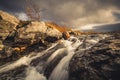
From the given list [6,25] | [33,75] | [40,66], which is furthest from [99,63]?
[6,25]

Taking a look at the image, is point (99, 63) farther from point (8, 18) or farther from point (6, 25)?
point (8, 18)

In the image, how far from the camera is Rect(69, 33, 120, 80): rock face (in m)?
14.4

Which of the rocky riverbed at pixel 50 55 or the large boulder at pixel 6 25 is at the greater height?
the large boulder at pixel 6 25

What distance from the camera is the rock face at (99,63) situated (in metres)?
14.4

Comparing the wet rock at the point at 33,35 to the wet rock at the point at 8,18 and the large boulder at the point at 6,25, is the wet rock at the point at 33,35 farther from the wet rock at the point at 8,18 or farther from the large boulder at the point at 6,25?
the wet rock at the point at 8,18

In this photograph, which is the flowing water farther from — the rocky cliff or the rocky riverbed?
the rocky cliff

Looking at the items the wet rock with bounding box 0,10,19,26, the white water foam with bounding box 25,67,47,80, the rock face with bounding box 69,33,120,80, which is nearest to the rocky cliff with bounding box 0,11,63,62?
the wet rock with bounding box 0,10,19,26

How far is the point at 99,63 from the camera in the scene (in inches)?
605

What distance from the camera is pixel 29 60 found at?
26.2m

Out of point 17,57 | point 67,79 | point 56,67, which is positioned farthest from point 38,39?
point 67,79

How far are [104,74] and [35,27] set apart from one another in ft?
67.4

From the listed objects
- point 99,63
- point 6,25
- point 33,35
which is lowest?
point 99,63

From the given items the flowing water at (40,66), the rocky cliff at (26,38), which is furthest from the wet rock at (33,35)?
the flowing water at (40,66)

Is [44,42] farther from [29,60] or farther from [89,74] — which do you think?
[89,74]
